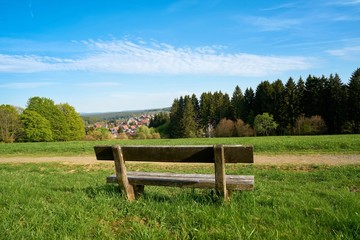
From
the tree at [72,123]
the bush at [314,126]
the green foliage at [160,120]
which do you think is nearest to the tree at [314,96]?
the bush at [314,126]

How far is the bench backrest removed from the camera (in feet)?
12.7

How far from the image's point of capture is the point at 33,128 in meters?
49.6

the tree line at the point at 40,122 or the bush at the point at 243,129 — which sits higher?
the tree line at the point at 40,122

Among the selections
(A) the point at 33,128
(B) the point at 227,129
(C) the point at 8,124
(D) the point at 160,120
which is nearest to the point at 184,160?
(A) the point at 33,128

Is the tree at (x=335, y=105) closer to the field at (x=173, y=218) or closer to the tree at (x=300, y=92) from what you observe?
the tree at (x=300, y=92)

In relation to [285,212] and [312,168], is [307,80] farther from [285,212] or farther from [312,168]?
[285,212]

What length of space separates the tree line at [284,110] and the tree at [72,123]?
2693cm

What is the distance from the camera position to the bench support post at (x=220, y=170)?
383 cm

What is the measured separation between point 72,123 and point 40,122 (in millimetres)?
8351

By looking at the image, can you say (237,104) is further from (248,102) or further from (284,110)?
(284,110)

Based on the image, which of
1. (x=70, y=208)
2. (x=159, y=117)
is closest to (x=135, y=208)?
(x=70, y=208)

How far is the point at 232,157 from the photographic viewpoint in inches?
155

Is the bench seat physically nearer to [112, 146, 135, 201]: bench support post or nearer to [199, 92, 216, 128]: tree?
[112, 146, 135, 201]: bench support post

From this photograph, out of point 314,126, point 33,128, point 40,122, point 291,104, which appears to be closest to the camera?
point 314,126
